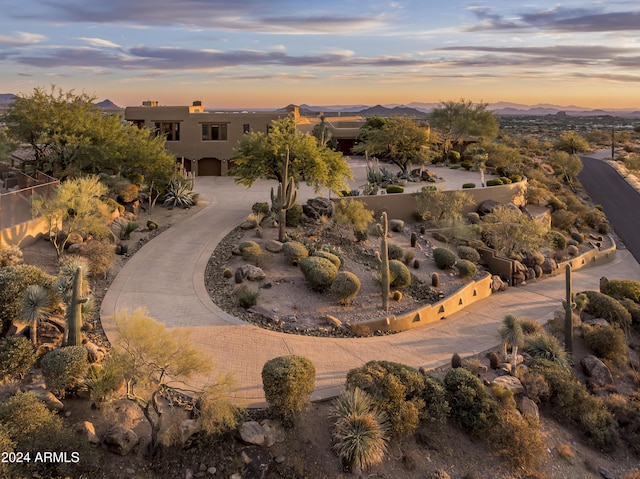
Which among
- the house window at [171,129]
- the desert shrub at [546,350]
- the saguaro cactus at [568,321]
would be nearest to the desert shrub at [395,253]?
the desert shrub at [546,350]

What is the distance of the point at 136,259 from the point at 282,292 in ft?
25.0

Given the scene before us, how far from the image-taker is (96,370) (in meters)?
12.5

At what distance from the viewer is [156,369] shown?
35.6 ft

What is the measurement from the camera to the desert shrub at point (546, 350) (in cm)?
1686

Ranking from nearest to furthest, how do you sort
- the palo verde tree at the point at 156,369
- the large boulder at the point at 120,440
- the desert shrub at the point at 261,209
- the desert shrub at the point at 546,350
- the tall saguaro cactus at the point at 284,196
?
the large boulder at the point at 120,440 → the palo verde tree at the point at 156,369 → the desert shrub at the point at 546,350 → the tall saguaro cactus at the point at 284,196 → the desert shrub at the point at 261,209

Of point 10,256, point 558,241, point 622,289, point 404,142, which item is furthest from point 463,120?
point 10,256

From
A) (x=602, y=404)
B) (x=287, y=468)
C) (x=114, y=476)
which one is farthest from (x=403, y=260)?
(x=114, y=476)

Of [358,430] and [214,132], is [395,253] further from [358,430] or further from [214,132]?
[214,132]

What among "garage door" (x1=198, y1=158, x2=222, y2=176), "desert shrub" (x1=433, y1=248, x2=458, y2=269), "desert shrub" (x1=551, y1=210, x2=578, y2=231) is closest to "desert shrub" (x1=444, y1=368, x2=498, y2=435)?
"desert shrub" (x1=433, y1=248, x2=458, y2=269)

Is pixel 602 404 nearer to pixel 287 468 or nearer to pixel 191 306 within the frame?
pixel 287 468

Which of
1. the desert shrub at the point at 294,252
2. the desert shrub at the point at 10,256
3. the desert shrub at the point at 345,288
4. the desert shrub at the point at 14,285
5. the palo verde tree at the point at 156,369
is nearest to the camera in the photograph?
the palo verde tree at the point at 156,369

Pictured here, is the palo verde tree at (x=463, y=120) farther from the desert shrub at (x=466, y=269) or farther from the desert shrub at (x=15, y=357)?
the desert shrub at (x=15, y=357)

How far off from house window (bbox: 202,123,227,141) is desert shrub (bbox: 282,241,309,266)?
947 inches

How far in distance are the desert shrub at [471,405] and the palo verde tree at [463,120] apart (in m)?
44.2
